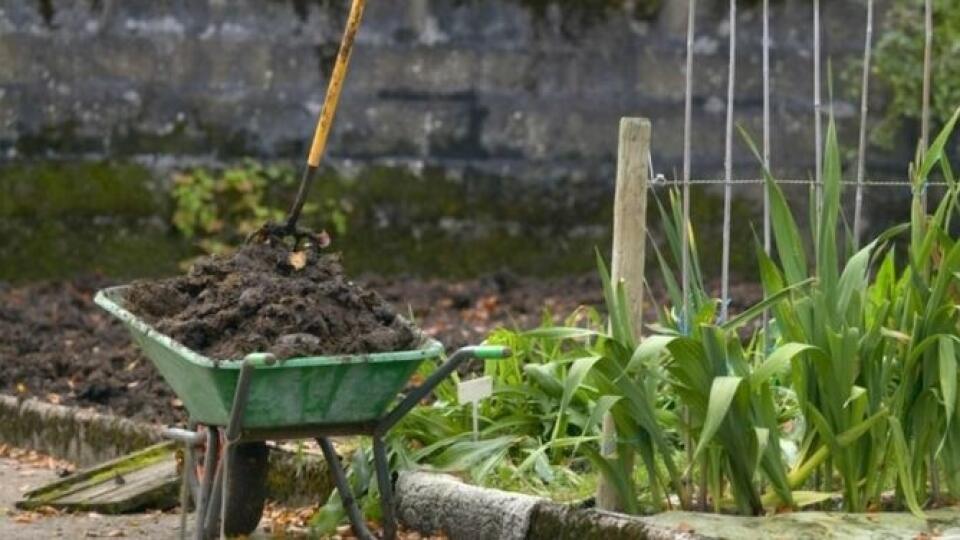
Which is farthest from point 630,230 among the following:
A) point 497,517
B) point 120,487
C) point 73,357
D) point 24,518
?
point 73,357

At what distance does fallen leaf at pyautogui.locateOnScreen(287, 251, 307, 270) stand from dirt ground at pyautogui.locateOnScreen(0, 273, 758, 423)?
1.35 metres

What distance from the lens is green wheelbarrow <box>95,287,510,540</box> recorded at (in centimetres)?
540

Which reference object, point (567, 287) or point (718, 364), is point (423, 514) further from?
point (567, 287)

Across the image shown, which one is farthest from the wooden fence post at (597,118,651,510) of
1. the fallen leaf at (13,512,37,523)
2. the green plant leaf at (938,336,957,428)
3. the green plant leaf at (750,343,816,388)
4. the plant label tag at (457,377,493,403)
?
the fallen leaf at (13,512,37,523)

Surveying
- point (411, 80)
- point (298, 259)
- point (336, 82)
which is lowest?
point (298, 259)

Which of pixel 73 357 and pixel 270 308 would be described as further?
pixel 73 357

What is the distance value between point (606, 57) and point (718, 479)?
4.88 metres

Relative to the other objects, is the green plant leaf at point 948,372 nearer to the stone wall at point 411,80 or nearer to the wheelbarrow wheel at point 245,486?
the wheelbarrow wheel at point 245,486

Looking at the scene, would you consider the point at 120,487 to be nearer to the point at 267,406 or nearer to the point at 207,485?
the point at 207,485

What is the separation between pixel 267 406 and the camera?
545cm

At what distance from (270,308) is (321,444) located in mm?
417

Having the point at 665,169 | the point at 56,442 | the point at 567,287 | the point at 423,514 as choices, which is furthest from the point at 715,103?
the point at 423,514

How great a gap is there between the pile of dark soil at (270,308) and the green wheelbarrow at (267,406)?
0.07m

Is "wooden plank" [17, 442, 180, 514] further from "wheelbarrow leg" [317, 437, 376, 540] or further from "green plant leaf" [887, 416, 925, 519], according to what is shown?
"green plant leaf" [887, 416, 925, 519]
